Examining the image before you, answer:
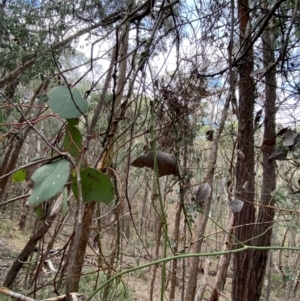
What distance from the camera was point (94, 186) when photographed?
0.47 m

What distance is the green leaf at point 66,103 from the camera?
0.47 metres

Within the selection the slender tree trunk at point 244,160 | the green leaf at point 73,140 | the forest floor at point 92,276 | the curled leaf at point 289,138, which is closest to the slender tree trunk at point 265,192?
the slender tree trunk at point 244,160

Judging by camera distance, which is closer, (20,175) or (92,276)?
→ (20,175)

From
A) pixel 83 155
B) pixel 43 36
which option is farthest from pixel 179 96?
pixel 43 36

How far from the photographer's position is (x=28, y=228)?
703cm

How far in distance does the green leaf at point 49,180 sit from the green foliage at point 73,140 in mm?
85

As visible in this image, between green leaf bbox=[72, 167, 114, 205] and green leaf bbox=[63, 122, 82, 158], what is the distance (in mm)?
63

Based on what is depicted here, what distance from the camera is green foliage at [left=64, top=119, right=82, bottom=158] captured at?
519 millimetres

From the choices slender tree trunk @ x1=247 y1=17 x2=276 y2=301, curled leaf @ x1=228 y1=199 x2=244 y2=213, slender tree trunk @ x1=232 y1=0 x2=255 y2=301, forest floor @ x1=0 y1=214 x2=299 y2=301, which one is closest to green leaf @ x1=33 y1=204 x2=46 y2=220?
curled leaf @ x1=228 y1=199 x2=244 y2=213

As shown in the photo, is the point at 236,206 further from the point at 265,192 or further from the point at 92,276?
the point at 92,276

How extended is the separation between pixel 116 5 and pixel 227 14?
4.46ft

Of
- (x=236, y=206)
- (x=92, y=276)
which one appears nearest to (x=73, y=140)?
(x=236, y=206)

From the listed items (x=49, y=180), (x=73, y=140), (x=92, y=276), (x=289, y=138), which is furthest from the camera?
(x=92, y=276)

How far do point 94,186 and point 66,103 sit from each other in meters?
0.13
